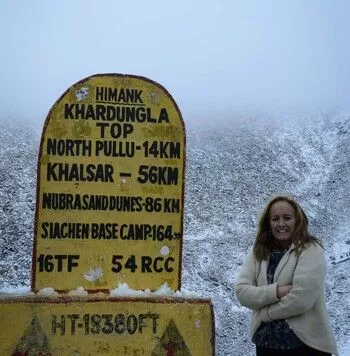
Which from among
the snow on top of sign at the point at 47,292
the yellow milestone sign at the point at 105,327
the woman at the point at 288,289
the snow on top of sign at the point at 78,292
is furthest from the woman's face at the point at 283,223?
the snow on top of sign at the point at 47,292

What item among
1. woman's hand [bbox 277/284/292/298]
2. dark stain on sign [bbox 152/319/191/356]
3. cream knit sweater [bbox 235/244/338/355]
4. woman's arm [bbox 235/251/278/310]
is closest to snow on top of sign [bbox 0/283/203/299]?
dark stain on sign [bbox 152/319/191/356]

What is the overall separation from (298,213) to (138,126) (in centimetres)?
132

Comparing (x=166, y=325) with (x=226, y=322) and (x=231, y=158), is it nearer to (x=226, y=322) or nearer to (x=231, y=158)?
(x=226, y=322)

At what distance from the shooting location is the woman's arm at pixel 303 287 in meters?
3.71

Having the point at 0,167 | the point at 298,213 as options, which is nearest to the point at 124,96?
the point at 298,213

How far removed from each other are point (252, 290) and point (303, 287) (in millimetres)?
343

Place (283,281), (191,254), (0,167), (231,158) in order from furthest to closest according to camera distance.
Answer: (231,158)
(0,167)
(191,254)
(283,281)

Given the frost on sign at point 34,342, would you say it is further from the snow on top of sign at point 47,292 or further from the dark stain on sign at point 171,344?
the dark stain on sign at point 171,344

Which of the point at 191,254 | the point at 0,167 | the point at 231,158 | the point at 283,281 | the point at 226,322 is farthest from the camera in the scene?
the point at 231,158

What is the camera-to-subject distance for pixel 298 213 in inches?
158

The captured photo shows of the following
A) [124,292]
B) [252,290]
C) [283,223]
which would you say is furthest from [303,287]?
[124,292]

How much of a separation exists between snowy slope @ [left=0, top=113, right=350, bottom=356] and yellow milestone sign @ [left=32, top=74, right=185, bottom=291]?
6.53 m

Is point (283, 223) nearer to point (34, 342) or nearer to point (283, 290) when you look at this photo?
point (283, 290)

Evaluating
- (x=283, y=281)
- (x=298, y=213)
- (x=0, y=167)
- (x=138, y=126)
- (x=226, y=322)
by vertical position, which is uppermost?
(x=0, y=167)
